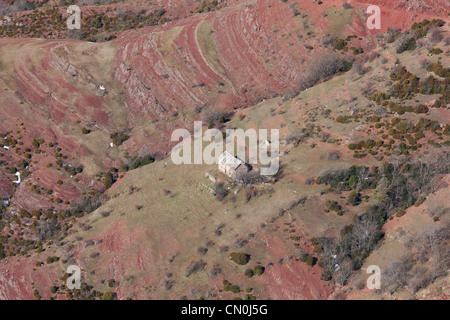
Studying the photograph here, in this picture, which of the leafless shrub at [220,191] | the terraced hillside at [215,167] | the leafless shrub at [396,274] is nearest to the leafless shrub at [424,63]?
the terraced hillside at [215,167]

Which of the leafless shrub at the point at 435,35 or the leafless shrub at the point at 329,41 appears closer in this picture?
the leafless shrub at the point at 435,35

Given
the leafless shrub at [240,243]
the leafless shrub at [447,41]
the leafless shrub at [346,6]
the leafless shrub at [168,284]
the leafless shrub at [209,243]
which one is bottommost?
the leafless shrub at [168,284]

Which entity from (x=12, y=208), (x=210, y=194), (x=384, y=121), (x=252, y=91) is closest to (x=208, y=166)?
(x=210, y=194)

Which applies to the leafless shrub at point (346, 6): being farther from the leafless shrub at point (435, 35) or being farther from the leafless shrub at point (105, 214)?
the leafless shrub at point (105, 214)

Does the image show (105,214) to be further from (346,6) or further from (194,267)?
(346,6)

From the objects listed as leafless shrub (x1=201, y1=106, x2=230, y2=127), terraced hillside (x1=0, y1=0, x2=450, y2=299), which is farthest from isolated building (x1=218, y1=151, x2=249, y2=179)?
leafless shrub (x1=201, y1=106, x2=230, y2=127)

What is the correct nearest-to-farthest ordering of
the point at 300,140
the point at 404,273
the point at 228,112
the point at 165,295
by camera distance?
1. the point at 404,273
2. the point at 165,295
3. the point at 300,140
4. the point at 228,112

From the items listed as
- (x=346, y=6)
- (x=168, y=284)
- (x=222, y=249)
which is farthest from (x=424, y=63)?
(x=168, y=284)

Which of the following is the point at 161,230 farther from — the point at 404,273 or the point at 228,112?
the point at 404,273
